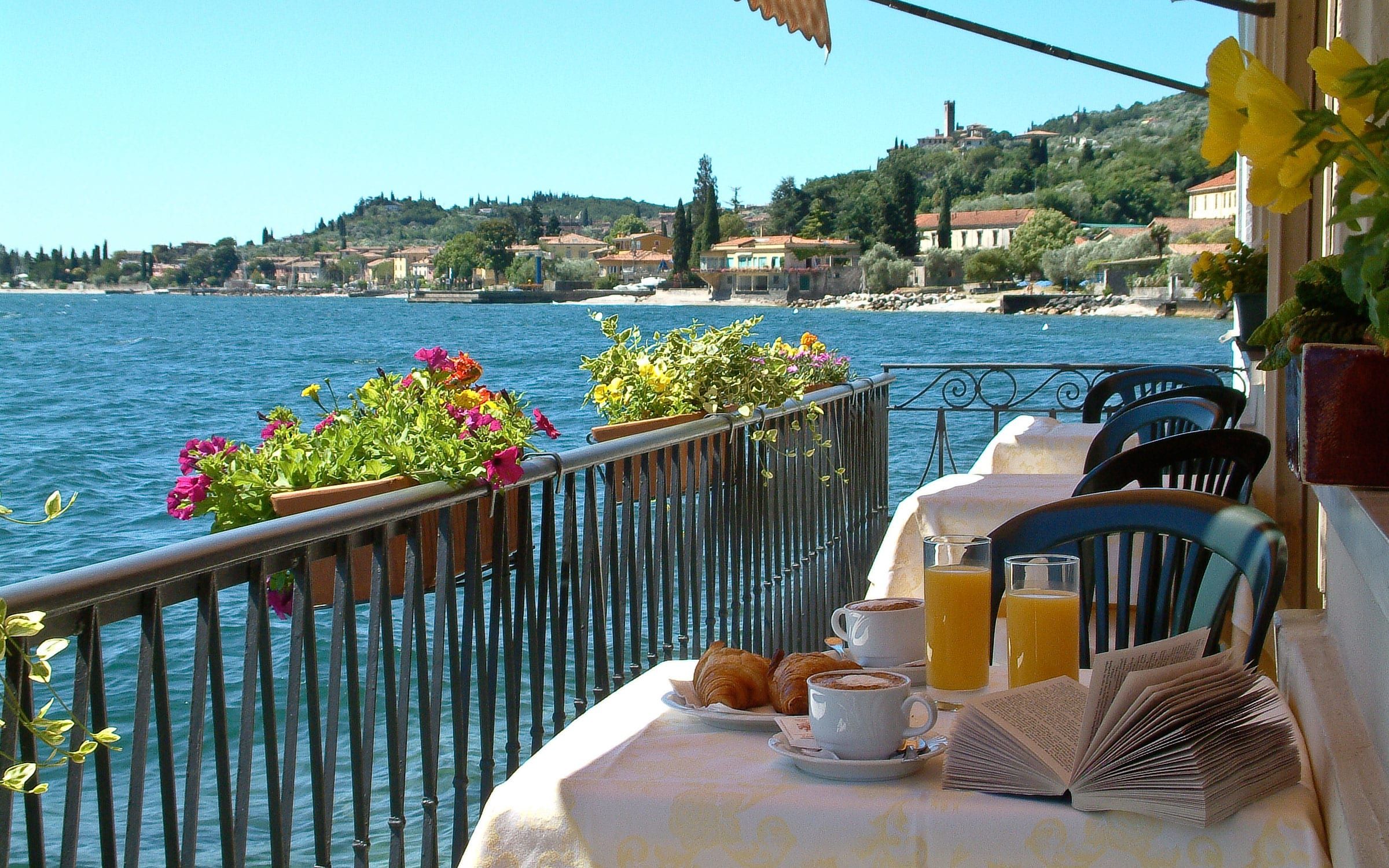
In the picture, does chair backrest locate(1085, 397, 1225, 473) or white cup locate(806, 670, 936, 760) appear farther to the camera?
chair backrest locate(1085, 397, 1225, 473)

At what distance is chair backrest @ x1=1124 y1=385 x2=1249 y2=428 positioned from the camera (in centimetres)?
388

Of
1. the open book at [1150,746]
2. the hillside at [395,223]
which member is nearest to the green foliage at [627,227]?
the hillside at [395,223]

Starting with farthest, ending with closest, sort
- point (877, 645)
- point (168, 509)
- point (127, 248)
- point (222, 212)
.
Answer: point (127, 248), point (222, 212), point (168, 509), point (877, 645)

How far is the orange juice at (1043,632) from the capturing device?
140cm

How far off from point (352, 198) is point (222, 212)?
46.0 metres

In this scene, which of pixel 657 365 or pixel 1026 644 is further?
pixel 657 365

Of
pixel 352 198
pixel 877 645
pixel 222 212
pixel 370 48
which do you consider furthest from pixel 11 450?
pixel 352 198

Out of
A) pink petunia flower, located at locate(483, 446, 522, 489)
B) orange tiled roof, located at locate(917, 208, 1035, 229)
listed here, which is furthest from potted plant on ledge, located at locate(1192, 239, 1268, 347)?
orange tiled roof, located at locate(917, 208, 1035, 229)

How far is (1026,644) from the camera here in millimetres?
1423

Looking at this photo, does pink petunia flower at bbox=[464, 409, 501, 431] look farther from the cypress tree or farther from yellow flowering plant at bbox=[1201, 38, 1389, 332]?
the cypress tree

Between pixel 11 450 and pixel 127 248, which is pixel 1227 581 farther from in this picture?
pixel 127 248

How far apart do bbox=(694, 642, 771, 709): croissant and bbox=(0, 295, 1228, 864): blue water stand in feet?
2.67

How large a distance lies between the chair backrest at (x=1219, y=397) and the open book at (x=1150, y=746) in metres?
2.87

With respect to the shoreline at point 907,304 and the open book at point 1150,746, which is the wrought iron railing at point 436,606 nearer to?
the open book at point 1150,746
